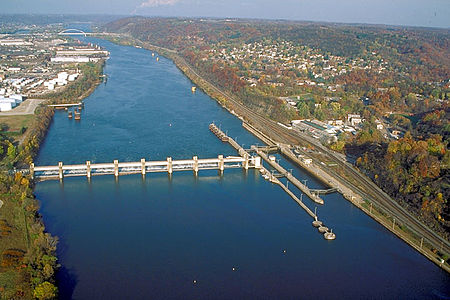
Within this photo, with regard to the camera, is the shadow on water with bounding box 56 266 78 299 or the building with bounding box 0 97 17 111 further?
the building with bounding box 0 97 17 111

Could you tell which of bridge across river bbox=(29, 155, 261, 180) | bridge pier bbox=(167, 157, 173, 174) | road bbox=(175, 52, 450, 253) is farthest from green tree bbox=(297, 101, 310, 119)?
bridge pier bbox=(167, 157, 173, 174)

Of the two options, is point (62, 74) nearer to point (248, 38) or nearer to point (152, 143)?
point (152, 143)

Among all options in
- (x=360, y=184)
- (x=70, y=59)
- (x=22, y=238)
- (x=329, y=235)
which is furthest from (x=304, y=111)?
(x=70, y=59)

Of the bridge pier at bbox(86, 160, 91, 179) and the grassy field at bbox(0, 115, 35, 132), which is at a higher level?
the grassy field at bbox(0, 115, 35, 132)

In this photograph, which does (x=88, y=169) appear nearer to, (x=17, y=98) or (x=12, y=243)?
(x=12, y=243)

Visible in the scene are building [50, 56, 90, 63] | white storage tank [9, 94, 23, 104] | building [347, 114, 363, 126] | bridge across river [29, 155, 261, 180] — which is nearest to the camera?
bridge across river [29, 155, 261, 180]

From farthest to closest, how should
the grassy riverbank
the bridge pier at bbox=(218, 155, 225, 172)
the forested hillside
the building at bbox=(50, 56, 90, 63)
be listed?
1. the building at bbox=(50, 56, 90, 63)
2. the bridge pier at bbox=(218, 155, 225, 172)
3. the forested hillside
4. the grassy riverbank

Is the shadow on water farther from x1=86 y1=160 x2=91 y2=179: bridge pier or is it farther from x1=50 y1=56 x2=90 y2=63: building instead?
x1=50 y1=56 x2=90 y2=63: building

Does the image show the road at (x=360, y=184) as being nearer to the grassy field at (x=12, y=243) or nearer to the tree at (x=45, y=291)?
the tree at (x=45, y=291)
